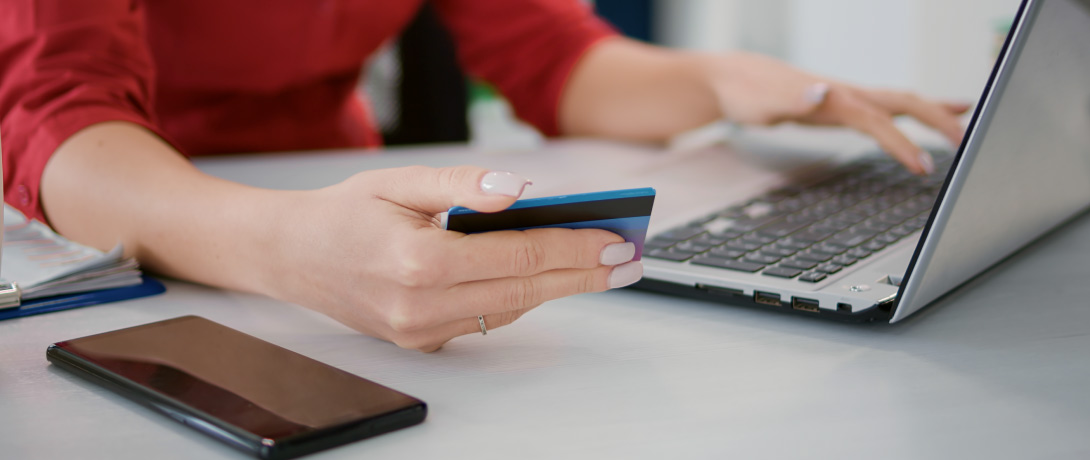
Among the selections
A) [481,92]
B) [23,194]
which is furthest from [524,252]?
[481,92]

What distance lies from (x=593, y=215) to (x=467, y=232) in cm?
5

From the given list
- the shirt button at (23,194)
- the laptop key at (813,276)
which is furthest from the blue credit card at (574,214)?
the shirt button at (23,194)

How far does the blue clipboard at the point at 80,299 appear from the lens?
1.49 feet

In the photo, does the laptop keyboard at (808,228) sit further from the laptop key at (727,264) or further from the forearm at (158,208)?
the forearm at (158,208)

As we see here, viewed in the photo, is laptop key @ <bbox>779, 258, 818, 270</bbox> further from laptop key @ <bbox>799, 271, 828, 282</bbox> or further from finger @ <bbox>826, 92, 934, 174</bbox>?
finger @ <bbox>826, 92, 934, 174</bbox>

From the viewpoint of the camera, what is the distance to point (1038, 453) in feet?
0.95

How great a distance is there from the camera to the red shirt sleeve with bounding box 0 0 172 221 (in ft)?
1.79

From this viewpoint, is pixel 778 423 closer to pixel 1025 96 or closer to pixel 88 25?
pixel 1025 96

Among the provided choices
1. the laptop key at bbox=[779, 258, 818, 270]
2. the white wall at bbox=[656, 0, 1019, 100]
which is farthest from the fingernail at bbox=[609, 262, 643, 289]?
the white wall at bbox=[656, 0, 1019, 100]

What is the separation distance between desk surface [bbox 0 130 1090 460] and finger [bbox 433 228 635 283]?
0.16ft

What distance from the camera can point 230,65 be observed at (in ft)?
3.03

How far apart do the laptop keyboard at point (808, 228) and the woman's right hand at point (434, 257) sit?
0.35 feet

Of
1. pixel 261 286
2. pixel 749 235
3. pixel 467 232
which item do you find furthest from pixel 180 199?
pixel 749 235

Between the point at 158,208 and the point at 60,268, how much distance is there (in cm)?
6
